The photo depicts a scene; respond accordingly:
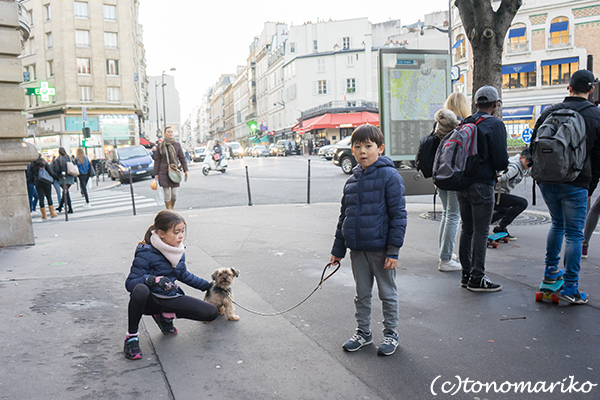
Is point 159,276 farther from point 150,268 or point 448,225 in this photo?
point 448,225

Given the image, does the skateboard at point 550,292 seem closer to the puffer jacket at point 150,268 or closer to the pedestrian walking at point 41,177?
the puffer jacket at point 150,268

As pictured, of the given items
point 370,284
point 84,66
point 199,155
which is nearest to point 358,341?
point 370,284

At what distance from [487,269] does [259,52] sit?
310 feet

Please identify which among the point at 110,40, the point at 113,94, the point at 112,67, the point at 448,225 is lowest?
the point at 448,225

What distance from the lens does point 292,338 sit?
12.8 feet

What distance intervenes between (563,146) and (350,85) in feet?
205

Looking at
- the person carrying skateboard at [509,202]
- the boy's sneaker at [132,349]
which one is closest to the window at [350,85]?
the person carrying skateboard at [509,202]

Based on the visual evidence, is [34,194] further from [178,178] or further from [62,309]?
[62,309]

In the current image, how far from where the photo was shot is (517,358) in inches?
135

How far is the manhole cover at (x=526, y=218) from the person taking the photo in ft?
29.3

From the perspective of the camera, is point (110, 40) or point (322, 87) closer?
point (110, 40)

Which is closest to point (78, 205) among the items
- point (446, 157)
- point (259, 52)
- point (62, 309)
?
point (62, 309)

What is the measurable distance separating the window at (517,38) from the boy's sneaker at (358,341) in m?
42.8

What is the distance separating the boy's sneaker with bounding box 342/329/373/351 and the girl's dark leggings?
3.47 ft
